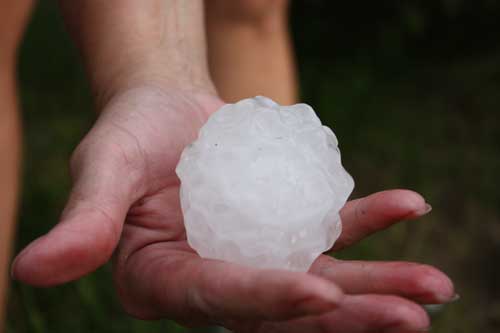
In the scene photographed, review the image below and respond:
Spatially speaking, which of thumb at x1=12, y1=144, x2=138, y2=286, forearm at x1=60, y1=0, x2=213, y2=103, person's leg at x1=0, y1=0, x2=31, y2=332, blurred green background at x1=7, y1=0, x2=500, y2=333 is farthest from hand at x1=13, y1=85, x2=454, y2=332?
blurred green background at x1=7, y1=0, x2=500, y2=333

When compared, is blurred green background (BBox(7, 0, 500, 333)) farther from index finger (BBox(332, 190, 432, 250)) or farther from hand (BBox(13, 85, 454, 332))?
index finger (BBox(332, 190, 432, 250))

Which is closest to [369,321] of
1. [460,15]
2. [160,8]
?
[160,8]

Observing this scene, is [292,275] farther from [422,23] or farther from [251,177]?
[422,23]

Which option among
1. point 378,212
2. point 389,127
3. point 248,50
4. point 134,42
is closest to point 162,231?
point 378,212

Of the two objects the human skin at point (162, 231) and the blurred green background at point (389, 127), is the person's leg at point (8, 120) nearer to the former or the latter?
the human skin at point (162, 231)

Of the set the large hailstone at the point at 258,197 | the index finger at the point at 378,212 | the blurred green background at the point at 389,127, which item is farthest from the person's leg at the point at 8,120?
the index finger at the point at 378,212
